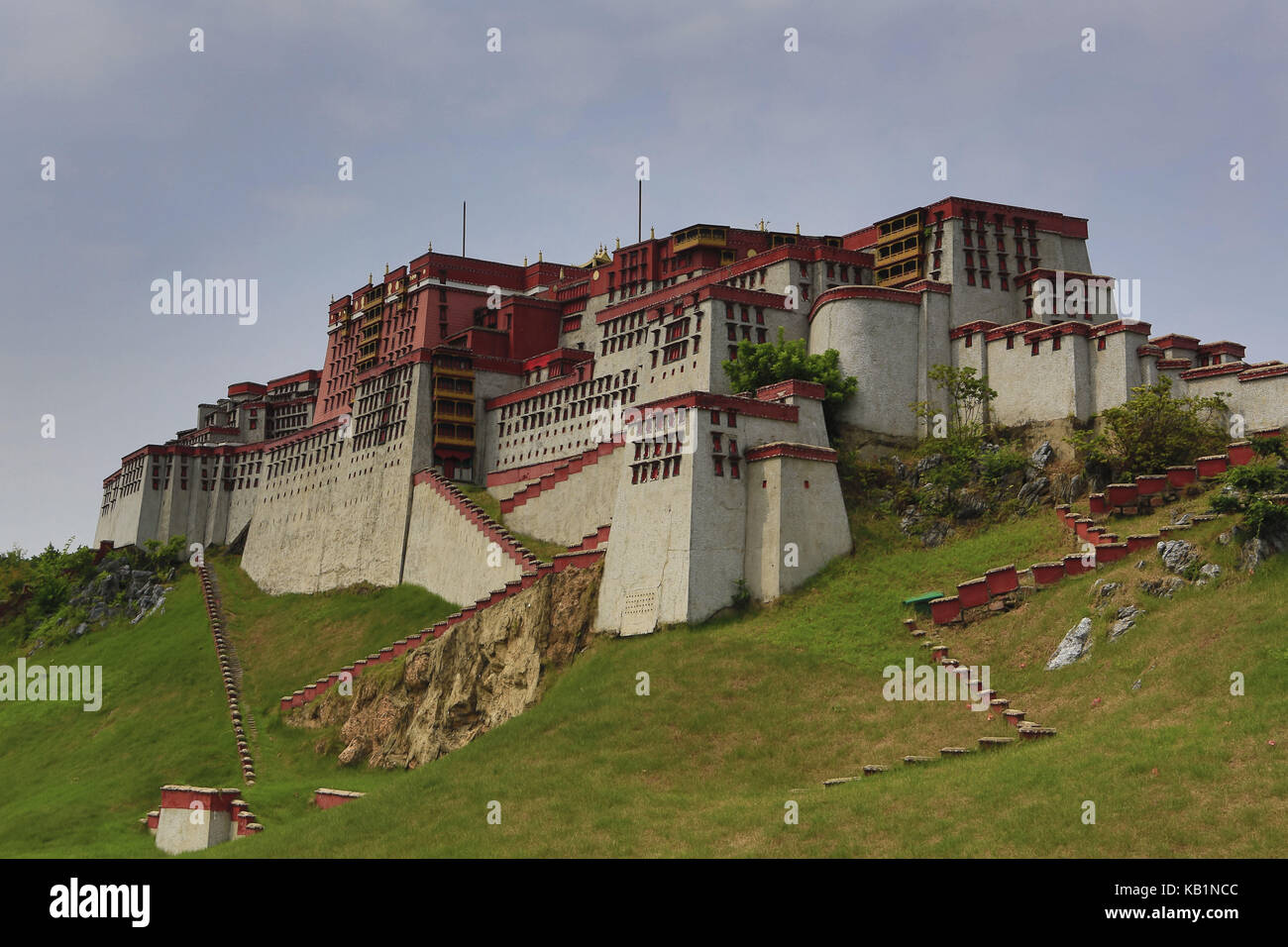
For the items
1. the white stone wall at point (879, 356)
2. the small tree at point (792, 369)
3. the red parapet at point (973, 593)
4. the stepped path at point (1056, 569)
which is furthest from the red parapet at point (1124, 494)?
the small tree at point (792, 369)

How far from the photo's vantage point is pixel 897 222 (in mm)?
82250

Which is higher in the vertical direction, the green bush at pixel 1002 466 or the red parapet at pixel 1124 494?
the green bush at pixel 1002 466

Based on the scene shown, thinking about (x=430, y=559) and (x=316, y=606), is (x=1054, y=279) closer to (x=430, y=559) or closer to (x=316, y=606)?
(x=430, y=559)

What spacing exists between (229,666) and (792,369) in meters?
36.5

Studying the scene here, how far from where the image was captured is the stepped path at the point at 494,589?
2707 inches

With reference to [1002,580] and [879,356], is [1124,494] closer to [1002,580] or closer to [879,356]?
[1002,580]

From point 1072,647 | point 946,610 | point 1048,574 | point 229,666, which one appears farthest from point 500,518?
point 1072,647

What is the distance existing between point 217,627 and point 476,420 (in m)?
20.2

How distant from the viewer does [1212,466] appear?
58812 mm

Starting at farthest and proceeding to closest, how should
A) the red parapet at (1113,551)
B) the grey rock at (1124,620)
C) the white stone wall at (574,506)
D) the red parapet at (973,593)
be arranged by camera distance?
the white stone wall at (574,506)
the red parapet at (973,593)
the red parapet at (1113,551)
the grey rock at (1124,620)

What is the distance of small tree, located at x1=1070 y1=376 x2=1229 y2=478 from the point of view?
205 feet

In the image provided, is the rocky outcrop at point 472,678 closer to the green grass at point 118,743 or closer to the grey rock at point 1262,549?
the green grass at point 118,743

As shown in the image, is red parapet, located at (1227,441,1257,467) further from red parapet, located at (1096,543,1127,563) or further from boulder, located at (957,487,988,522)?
boulder, located at (957,487,988,522)
